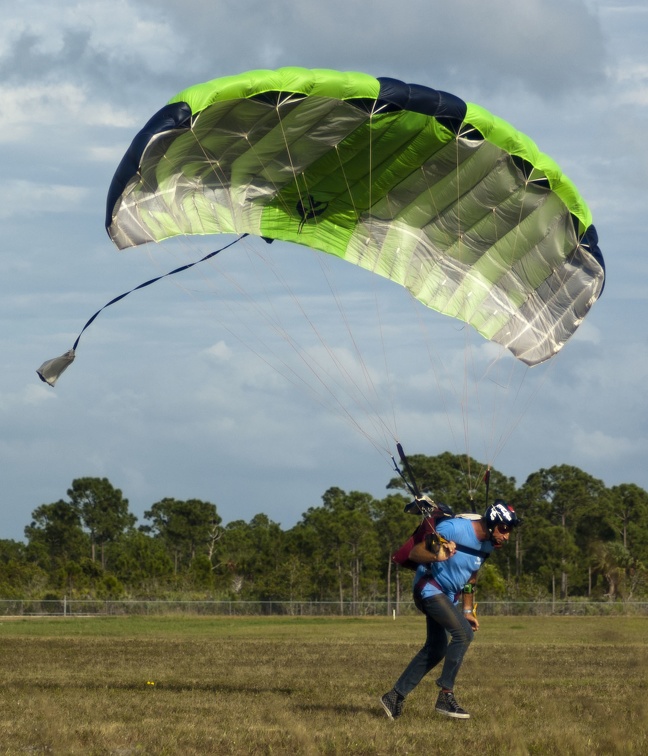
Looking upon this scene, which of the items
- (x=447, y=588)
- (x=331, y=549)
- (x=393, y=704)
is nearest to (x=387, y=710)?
(x=393, y=704)

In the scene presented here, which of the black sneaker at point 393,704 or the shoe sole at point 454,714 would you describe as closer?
the shoe sole at point 454,714

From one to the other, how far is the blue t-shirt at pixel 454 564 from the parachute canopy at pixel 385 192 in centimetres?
467

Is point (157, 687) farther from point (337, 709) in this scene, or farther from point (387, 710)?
point (387, 710)

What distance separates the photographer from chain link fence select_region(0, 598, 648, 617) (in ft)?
147

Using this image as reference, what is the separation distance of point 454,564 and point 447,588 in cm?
21

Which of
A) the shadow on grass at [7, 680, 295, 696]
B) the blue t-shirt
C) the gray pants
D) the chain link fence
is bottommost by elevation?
the chain link fence

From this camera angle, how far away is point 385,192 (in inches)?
533

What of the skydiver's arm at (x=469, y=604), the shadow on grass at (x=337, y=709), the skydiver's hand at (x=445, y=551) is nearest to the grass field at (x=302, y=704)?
the shadow on grass at (x=337, y=709)

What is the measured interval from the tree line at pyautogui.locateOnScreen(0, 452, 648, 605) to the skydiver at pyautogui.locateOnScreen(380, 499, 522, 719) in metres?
32.8

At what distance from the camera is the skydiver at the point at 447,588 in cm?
944

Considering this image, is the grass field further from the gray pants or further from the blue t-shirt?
the blue t-shirt

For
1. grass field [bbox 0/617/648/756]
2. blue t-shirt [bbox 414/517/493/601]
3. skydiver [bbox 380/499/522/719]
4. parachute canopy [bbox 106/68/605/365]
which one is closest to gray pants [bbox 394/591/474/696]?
skydiver [bbox 380/499/522/719]

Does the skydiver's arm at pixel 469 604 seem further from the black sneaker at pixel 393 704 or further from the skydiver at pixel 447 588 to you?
the black sneaker at pixel 393 704

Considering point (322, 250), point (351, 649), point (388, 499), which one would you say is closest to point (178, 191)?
point (322, 250)
